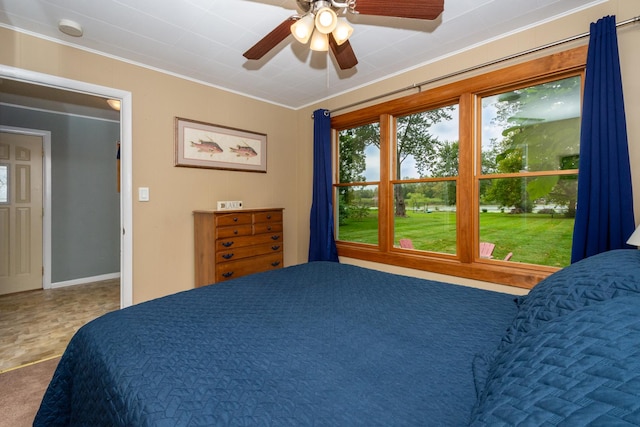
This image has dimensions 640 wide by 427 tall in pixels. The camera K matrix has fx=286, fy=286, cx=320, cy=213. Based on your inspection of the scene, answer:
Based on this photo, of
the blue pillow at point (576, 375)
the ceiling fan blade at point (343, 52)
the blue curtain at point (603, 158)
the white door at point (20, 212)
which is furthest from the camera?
the white door at point (20, 212)

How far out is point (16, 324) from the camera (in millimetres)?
2900

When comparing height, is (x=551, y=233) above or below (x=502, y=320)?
above

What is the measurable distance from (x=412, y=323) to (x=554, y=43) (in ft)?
7.45

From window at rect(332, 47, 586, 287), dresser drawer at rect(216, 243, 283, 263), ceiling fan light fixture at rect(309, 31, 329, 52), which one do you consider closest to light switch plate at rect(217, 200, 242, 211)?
→ dresser drawer at rect(216, 243, 283, 263)

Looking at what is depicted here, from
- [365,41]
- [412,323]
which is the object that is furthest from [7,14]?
[412,323]

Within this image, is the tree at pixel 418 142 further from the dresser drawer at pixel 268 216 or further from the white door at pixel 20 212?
the white door at pixel 20 212

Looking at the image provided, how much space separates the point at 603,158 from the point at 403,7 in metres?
1.60

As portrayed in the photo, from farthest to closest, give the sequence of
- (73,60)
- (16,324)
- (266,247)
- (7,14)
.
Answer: (266,247), (16,324), (73,60), (7,14)

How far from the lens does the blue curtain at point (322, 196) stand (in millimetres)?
3414

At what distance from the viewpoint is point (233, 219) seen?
9.61 feet

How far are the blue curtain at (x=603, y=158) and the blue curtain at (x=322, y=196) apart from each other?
2186 millimetres

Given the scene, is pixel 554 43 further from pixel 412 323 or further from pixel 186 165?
pixel 186 165

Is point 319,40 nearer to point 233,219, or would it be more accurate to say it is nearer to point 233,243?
point 233,219

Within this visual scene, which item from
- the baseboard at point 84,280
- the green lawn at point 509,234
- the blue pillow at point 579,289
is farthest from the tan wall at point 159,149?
the blue pillow at point 579,289
